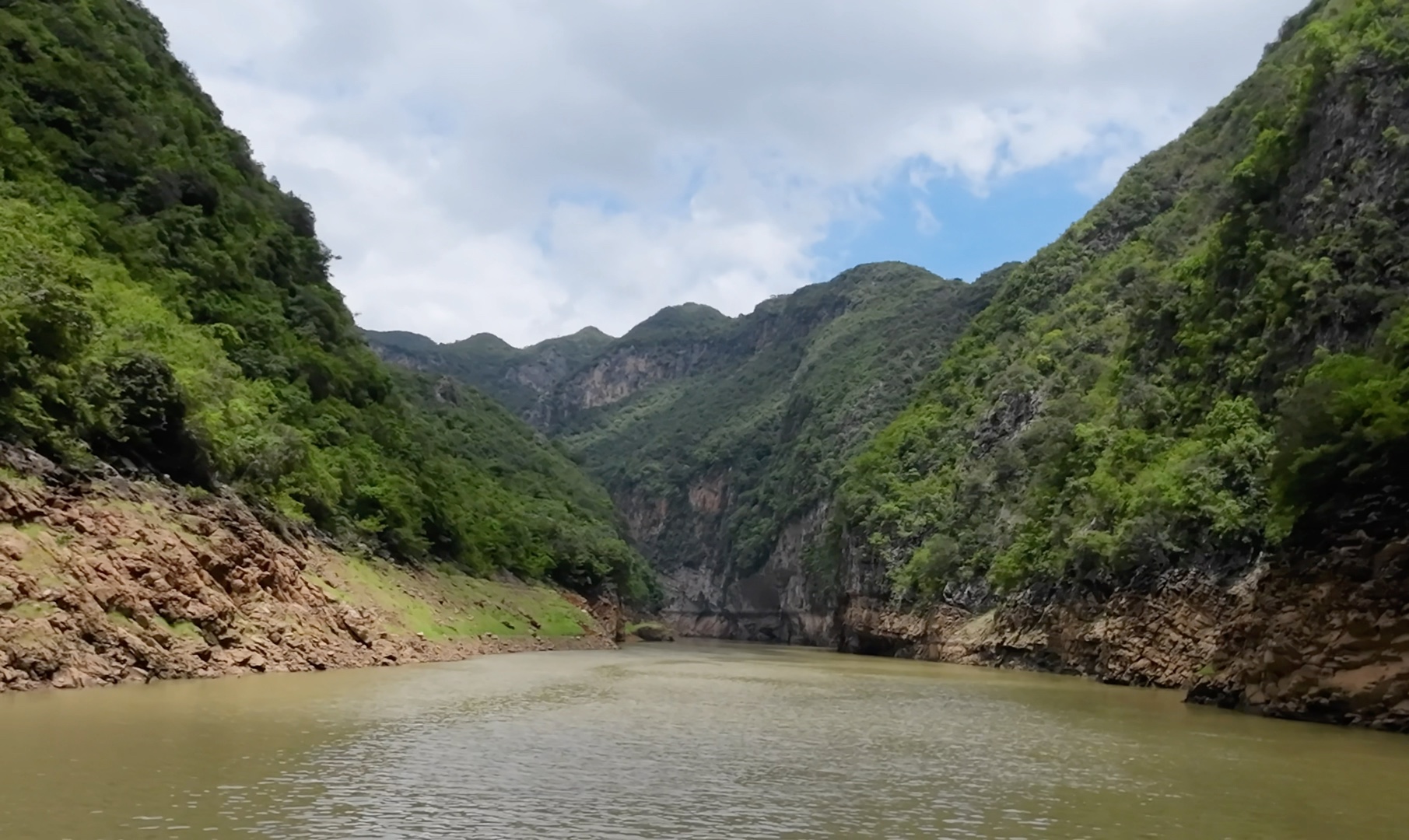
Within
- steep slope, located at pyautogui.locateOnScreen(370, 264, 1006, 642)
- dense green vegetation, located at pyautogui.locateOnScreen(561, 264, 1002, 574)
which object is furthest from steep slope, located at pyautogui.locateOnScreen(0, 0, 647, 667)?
dense green vegetation, located at pyautogui.locateOnScreen(561, 264, 1002, 574)

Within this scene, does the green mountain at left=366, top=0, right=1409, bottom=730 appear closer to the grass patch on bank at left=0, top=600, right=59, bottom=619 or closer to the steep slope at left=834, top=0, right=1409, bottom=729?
the steep slope at left=834, top=0, right=1409, bottom=729

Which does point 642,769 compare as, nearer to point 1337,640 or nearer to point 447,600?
point 1337,640

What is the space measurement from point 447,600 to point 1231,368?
121 feet

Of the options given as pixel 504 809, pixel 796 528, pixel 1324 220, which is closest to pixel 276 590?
pixel 504 809

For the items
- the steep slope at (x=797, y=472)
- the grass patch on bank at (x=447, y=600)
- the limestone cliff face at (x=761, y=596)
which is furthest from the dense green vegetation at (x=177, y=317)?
the steep slope at (x=797, y=472)

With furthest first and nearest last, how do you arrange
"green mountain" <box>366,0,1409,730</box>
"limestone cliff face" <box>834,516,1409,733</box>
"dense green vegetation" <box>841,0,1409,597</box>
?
1. "dense green vegetation" <box>841,0,1409,597</box>
2. "green mountain" <box>366,0,1409,730</box>
3. "limestone cliff face" <box>834,516,1409,733</box>

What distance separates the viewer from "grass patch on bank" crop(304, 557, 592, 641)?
4294 centimetres

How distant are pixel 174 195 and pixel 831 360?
12293 centimetres

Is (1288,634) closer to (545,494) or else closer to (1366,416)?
(1366,416)

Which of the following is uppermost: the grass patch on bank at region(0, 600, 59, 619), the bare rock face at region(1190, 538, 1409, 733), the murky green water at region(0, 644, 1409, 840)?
the bare rock face at region(1190, 538, 1409, 733)

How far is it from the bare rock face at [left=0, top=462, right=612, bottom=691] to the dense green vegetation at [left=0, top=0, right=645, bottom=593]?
81.9 inches

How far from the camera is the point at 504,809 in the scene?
45.0 feet

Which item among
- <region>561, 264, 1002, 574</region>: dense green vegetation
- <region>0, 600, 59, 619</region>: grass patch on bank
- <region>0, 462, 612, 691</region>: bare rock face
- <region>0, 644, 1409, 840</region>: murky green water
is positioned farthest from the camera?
<region>561, 264, 1002, 574</region>: dense green vegetation

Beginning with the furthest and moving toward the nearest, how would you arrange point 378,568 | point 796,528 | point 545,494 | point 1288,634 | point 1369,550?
point 796,528
point 545,494
point 378,568
point 1288,634
point 1369,550
